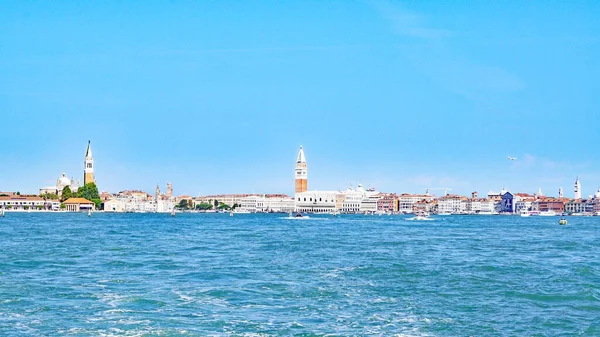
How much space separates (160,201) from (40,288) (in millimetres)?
137935

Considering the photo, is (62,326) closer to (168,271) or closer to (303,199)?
(168,271)

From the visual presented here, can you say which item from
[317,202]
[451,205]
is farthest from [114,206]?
[451,205]

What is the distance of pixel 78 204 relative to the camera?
123312mm

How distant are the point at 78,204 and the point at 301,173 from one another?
46.1 m

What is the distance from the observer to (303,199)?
491ft

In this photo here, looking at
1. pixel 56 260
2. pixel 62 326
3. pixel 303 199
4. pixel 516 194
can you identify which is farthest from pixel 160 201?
pixel 62 326

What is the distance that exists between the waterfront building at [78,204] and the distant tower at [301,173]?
1678 inches

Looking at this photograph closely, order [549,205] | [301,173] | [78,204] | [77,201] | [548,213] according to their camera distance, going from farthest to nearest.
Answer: [301,173] → [549,205] → [548,213] → [77,201] → [78,204]

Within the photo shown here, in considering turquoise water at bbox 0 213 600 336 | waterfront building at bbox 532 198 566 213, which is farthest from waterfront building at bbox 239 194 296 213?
turquoise water at bbox 0 213 600 336

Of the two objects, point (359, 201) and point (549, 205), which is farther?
point (359, 201)

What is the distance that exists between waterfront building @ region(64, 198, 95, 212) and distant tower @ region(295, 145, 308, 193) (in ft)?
140

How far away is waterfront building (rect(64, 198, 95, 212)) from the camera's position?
12288 centimetres

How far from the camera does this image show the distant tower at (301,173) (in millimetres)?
154250

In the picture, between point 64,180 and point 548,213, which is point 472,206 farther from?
point 64,180
